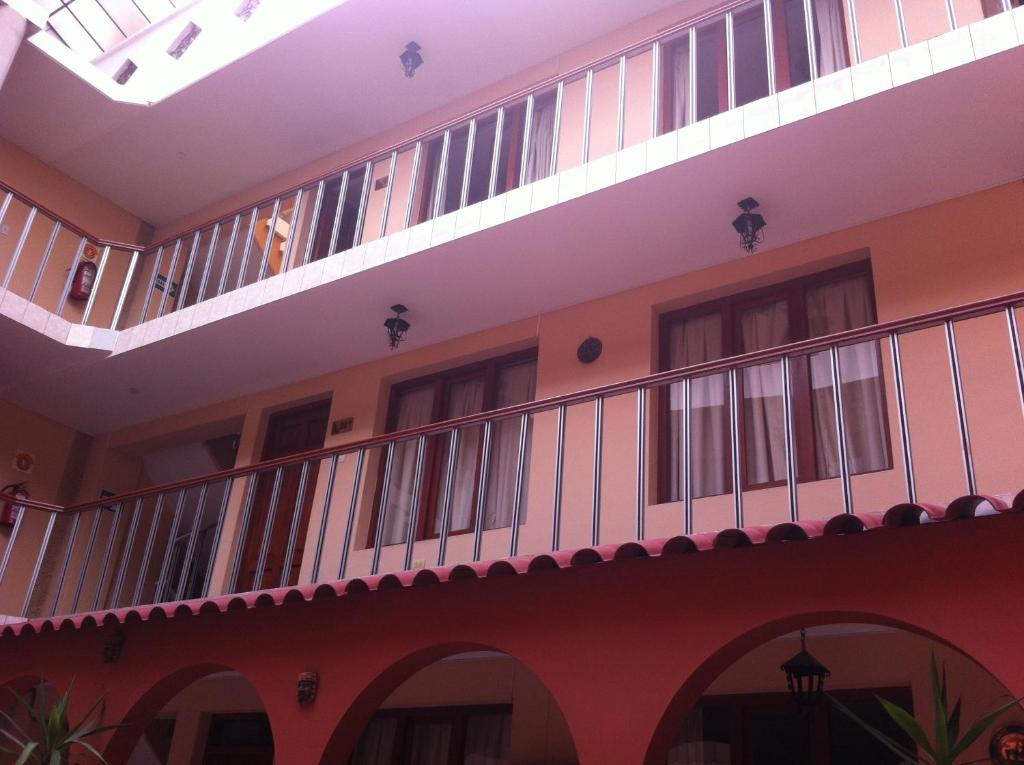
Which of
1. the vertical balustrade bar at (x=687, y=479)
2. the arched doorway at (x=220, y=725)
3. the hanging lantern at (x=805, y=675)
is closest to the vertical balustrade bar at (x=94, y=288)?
the arched doorway at (x=220, y=725)

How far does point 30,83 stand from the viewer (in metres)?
10.7

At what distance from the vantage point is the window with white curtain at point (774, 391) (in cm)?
681

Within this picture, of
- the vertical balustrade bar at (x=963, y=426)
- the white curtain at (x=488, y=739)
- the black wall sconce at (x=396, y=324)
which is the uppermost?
the black wall sconce at (x=396, y=324)

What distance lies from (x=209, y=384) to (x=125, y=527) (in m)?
2.21

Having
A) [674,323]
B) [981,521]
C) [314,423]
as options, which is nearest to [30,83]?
[314,423]

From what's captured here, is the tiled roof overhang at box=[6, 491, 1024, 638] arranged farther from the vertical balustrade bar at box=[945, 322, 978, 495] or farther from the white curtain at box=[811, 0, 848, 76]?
the white curtain at box=[811, 0, 848, 76]

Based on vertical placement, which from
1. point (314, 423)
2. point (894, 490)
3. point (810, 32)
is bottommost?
point (894, 490)

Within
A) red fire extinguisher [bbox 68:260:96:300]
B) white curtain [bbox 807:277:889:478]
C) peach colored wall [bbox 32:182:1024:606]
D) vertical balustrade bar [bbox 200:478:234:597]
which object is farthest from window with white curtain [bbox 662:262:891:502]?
red fire extinguisher [bbox 68:260:96:300]

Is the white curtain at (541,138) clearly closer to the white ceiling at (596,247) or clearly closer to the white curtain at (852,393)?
the white ceiling at (596,247)

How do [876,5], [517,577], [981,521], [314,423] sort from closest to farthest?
[981,521] < [517,577] < [876,5] < [314,423]


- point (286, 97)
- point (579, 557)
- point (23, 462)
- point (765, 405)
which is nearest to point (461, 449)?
point (765, 405)

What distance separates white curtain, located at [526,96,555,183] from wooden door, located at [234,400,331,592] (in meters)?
3.00

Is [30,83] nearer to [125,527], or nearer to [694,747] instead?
[125,527]

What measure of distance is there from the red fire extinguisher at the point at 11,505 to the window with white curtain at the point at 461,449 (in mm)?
4001
